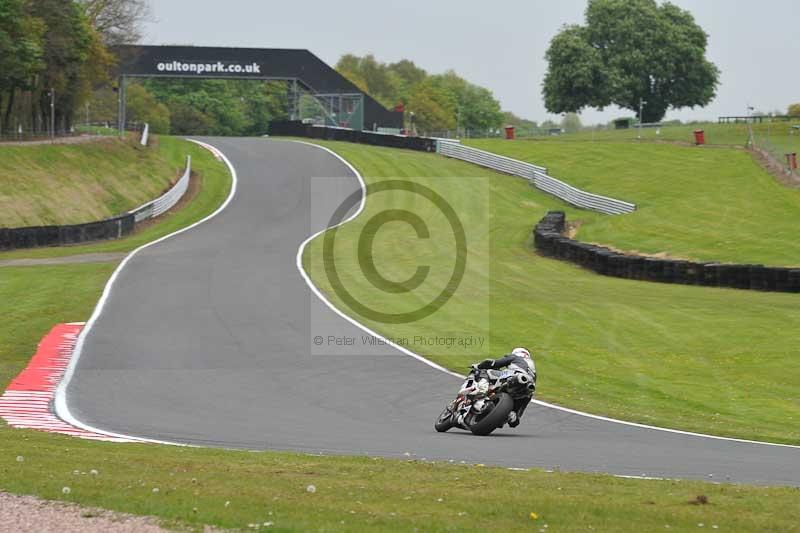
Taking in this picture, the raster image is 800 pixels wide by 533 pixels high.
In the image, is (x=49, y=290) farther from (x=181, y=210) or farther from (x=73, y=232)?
(x=181, y=210)

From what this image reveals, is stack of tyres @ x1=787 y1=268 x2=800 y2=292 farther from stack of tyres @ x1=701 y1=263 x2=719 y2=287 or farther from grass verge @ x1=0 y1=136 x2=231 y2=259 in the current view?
grass verge @ x1=0 y1=136 x2=231 y2=259

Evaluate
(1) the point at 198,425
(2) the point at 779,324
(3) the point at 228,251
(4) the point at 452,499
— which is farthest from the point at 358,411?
(3) the point at 228,251

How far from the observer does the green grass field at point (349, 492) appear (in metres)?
9.02

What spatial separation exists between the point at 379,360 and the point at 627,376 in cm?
497

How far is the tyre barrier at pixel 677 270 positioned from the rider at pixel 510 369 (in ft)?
54.2

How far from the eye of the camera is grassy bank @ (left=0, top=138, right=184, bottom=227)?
45.8 meters

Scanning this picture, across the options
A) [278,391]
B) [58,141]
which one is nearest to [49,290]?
[278,391]

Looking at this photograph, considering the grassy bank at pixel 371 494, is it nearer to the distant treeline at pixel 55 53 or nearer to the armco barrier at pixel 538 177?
the armco barrier at pixel 538 177

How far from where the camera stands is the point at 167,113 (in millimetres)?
150375

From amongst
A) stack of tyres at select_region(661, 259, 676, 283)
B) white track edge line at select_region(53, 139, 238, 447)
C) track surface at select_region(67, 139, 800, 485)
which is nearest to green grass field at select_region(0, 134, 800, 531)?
white track edge line at select_region(53, 139, 238, 447)

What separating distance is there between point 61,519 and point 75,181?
145 ft

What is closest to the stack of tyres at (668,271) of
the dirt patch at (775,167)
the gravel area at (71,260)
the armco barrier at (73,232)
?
the dirt patch at (775,167)

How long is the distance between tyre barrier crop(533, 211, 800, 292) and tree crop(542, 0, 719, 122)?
7301 cm

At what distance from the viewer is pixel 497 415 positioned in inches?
578
